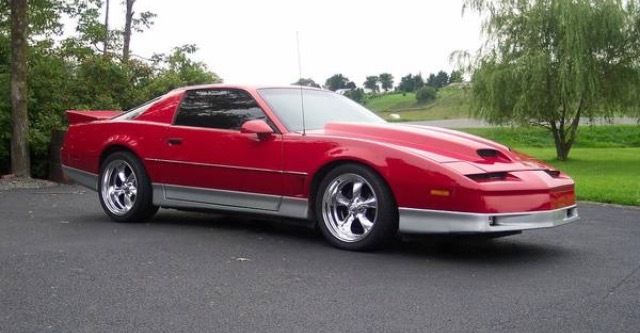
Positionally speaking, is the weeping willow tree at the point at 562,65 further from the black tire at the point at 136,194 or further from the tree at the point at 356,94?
the black tire at the point at 136,194

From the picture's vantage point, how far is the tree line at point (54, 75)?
12.7 m

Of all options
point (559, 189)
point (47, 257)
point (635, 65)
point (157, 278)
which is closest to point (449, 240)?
point (559, 189)

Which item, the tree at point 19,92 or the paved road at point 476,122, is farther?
the paved road at point 476,122

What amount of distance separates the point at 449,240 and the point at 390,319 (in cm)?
280

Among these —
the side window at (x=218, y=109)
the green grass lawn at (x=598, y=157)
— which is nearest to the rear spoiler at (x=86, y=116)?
the side window at (x=218, y=109)

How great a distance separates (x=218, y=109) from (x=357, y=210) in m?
1.89

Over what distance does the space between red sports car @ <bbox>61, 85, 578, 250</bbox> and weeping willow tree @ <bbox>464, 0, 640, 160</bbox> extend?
57.2 feet

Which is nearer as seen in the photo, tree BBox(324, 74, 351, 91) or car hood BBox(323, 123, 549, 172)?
car hood BBox(323, 123, 549, 172)

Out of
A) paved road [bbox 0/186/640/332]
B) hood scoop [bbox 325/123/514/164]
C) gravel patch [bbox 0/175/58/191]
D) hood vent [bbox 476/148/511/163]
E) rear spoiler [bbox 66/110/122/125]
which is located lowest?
paved road [bbox 0/186/640/332]

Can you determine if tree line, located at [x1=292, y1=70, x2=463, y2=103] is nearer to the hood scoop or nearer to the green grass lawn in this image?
the green grass lawn

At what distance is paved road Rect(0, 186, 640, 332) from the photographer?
4.05m

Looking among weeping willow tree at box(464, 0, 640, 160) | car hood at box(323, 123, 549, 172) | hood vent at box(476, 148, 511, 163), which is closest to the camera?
car hood at box(323, 123, 549, 172)

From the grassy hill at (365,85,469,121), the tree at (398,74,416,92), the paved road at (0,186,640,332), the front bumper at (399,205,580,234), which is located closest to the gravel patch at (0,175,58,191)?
the paved road at (0,186,640,332)

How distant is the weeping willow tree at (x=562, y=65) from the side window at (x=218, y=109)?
17875 millimetres
